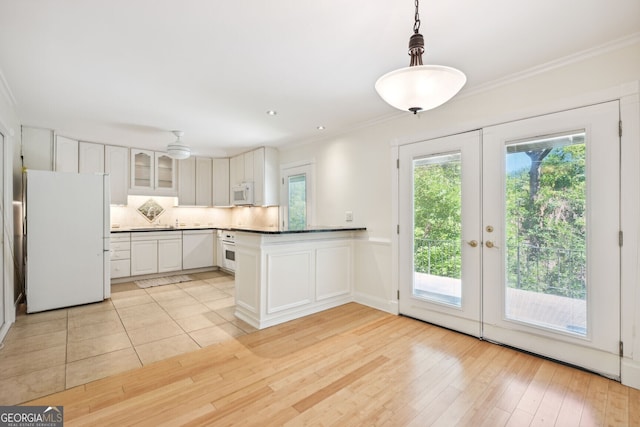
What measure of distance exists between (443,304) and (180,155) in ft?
13.5

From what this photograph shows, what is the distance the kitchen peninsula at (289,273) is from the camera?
314 centimetres

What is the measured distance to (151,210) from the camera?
242 inches

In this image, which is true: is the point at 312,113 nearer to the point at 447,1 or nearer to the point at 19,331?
the point at 447,1

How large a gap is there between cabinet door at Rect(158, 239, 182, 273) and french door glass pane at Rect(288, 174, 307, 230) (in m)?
2.29

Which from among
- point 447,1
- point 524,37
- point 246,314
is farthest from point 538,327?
point 246,314

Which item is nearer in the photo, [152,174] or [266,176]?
[266,176]

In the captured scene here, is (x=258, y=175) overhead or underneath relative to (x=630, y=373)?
overhead

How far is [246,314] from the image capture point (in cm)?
334

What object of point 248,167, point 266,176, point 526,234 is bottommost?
point 526,234

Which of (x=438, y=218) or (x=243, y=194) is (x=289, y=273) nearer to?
(x=438, y=218)

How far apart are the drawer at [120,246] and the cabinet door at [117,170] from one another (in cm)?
77

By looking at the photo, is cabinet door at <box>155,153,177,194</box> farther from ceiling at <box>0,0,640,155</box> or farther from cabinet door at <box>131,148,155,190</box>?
ceiling at <box>0,0,640,155</box>

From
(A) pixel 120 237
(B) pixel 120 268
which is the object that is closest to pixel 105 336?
(B) pixel 120 268

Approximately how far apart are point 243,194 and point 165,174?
172 centimetres
